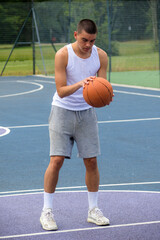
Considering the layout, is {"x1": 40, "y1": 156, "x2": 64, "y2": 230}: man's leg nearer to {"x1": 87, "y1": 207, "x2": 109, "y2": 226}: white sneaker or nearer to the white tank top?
{"x1": 87, "y1": 207, "x2": 109, "y2": 226}: white sneaker

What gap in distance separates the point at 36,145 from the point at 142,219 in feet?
14.2

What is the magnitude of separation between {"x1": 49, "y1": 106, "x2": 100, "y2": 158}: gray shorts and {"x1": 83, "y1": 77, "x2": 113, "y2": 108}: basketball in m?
0.23

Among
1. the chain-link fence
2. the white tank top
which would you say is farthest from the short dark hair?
the chain-link fence

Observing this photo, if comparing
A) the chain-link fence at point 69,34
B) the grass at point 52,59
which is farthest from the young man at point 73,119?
the grass at point 52,59

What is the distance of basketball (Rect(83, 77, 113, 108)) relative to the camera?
191 inches

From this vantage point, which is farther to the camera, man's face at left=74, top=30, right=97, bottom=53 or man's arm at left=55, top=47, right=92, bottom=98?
man's arm at left=55, top=47, right=92, bottom=98

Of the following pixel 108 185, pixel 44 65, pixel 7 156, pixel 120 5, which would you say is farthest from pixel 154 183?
pixel 44 65

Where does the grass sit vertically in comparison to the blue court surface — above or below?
below

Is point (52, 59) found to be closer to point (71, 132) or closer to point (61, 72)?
point (71, 132)

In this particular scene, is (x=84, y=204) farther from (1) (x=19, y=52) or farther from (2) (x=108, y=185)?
(1) (x=19, y=52)

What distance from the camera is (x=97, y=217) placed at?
520 centimetres

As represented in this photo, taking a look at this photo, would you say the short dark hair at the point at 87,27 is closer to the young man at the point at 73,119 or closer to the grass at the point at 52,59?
the young man at the point at 73,119

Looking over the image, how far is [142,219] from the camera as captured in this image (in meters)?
5.33

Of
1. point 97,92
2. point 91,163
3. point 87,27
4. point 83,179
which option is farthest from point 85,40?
point 83,179
